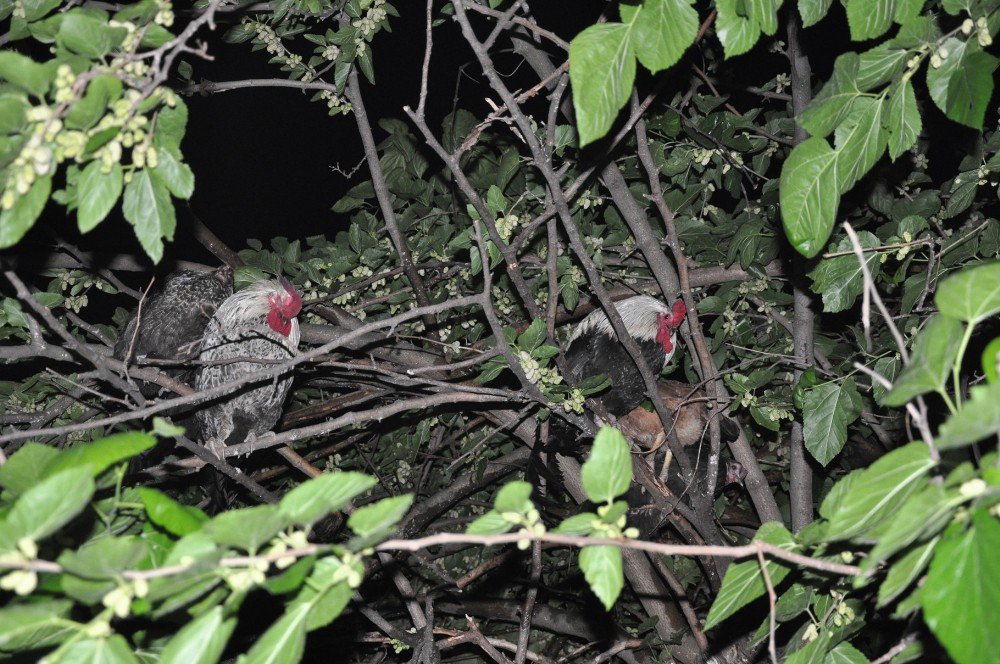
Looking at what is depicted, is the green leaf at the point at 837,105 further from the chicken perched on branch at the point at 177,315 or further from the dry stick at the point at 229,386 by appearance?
the chicken perched on branch at the point at 177,315

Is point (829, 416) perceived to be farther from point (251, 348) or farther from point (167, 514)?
point (251, 348)

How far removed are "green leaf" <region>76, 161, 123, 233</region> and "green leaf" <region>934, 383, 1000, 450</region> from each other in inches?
32.8

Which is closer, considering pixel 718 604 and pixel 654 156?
pixel 718 604

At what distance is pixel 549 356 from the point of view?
1752 millimetres

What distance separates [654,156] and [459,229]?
717 millimetres

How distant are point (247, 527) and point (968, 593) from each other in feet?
1.89

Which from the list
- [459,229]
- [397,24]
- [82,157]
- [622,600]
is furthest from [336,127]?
[82,157]

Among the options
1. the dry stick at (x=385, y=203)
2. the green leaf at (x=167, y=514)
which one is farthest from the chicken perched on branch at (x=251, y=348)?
the green leaf at (x=167, y=514)

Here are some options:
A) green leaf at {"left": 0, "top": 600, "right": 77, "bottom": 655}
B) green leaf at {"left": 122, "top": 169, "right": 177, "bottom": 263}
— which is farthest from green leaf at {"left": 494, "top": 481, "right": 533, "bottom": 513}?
green leaf at {"left": 122, "top": 169, "right": 177, "bottom": 263}

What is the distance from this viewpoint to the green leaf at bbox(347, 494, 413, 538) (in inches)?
26.1

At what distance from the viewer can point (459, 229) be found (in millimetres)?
2664

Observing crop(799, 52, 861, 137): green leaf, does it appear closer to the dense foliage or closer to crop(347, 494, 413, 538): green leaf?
the dense foliage

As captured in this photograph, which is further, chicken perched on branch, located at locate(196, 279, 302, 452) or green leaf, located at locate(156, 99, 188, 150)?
chicken perched on branch, located at locate(196, 279, 302, 452)

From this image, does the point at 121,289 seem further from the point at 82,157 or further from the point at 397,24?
the point at 397,24
